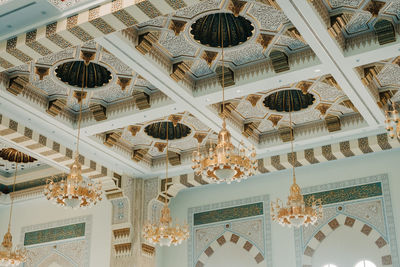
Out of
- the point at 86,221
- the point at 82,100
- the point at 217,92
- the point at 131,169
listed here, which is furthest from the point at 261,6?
the point at 86,221

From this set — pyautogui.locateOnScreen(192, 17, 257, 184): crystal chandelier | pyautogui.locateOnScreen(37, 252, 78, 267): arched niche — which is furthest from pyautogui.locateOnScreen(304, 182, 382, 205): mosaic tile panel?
pyautogui.locateOnScreen(37, 252, 78, 267): arched niche

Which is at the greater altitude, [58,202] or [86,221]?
[86,221]

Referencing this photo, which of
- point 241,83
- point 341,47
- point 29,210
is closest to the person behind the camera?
point 341,47

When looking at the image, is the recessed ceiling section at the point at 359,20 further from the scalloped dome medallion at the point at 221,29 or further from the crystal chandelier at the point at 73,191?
the crystal chandelier at the point at 73,191

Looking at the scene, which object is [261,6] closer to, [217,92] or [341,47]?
[341,47]

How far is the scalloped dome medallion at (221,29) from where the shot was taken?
19.7ft

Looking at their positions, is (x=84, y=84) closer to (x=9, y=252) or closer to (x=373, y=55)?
(x=373, y=55)

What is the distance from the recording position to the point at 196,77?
23.3ft

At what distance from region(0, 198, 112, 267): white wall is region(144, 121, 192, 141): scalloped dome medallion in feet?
6.21

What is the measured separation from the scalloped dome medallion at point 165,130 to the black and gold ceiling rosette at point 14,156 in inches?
103

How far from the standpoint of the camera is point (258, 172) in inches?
354

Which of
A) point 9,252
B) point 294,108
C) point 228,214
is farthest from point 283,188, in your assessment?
point 9,252

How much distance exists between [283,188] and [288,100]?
1.78 metres

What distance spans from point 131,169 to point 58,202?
284cm
